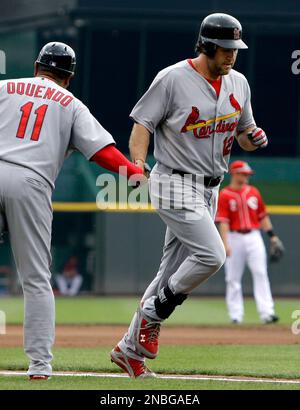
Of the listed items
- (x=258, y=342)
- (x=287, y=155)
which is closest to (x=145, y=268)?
(x=287, y=155)

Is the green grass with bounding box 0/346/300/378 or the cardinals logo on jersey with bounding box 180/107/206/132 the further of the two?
the green grass with bounding box 0/346/300/378

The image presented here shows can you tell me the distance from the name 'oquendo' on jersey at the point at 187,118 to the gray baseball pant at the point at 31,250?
3.05ft

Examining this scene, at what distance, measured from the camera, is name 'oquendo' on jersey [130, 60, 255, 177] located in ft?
21.1

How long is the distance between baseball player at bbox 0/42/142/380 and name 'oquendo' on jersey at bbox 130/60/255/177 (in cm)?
55

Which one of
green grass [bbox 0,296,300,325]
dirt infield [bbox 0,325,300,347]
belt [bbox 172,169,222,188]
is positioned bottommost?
green grass [bbox 0,296,300,325]

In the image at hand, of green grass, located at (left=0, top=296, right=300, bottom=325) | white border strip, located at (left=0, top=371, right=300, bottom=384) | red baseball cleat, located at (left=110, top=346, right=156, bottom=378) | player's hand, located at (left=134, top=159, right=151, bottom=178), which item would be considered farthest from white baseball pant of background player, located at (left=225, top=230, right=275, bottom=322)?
player's hand, located at (left=134, top=159, right=151, bottom=178)

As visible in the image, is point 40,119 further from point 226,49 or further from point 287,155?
point 287,155

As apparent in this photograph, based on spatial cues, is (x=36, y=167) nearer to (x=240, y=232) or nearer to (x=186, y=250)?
(x=186, y=250)

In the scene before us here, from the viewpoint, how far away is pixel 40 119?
233 inches

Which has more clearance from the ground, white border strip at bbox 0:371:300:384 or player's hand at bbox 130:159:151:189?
player's hand at bbox 130:159:151:189

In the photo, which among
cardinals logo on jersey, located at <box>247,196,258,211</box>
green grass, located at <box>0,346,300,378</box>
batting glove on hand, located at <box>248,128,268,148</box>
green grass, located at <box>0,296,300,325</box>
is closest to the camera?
batting glove on hand, located at <box>248,128,268,148</box>

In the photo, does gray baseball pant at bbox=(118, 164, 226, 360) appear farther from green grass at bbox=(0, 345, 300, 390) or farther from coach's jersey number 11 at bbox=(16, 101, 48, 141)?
coach's jersey number 11 at bbox=(16, 101, 48, 141)

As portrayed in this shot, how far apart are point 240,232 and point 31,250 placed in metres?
7.77

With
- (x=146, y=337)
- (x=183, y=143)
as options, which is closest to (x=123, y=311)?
(x=146, y=337)
